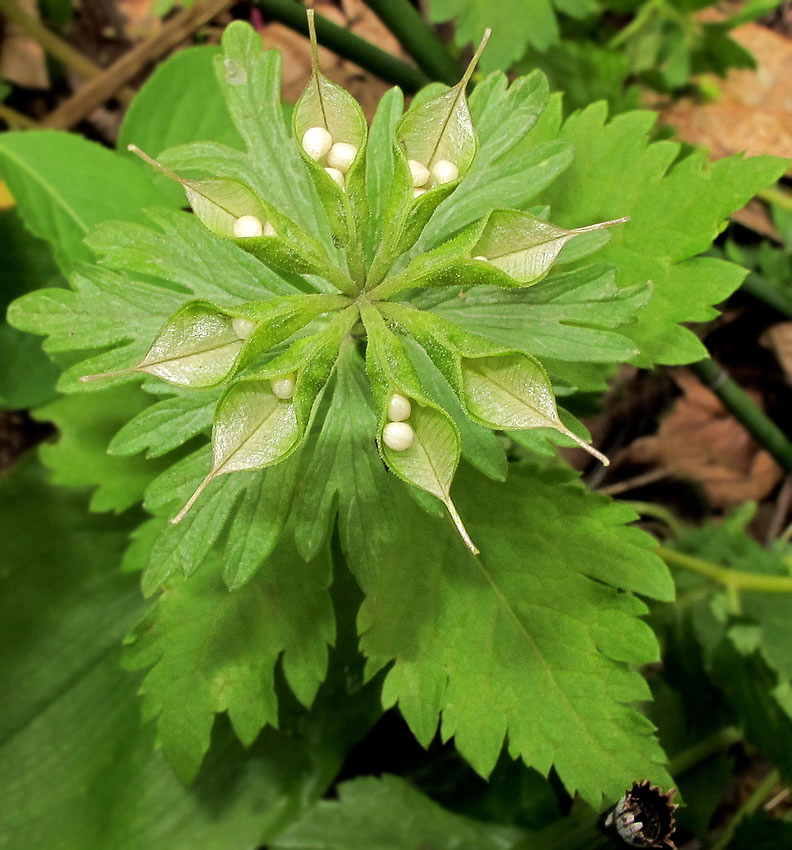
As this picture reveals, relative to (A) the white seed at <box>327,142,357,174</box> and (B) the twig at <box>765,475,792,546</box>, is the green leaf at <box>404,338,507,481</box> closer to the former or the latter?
(A) the white seed at <box>327,142,357,174</box>

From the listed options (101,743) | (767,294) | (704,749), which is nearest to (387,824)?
(101,743)

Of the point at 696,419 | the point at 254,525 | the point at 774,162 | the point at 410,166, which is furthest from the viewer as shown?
the point at 696,419

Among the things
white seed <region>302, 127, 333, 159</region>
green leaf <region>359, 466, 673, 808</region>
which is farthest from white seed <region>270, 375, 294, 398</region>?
green leaf <region>359, 466, 673, 808</region>

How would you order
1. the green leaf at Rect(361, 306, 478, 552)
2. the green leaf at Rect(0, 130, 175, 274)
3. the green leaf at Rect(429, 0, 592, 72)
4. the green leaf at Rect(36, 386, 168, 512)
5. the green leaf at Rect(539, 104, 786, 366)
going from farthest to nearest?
the green leaf at Rect(429, 0, 592, 72)
the green leaf at Rect(36, 386, 168, 512)
the green leaf at Rect(0, 130, 175, 274)
the green leaf at Rect(539, 104, 786, 366)
the green leaf at Rect(361, 306, 478, 552)

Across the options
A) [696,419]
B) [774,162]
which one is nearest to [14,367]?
[774,162]

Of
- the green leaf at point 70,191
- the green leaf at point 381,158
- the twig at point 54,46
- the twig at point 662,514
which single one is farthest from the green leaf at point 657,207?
the twig at point 54,46

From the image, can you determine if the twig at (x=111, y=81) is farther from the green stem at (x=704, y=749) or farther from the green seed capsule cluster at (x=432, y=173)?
the green stem at (x=704, y=749)

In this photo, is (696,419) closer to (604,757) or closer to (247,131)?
(604,757)
